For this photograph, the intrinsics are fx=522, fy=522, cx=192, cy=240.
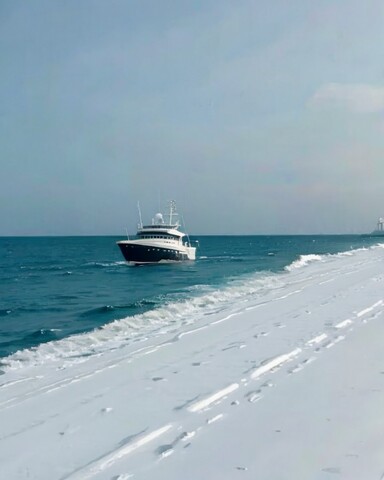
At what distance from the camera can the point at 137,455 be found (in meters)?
4.94

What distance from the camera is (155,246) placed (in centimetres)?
5162

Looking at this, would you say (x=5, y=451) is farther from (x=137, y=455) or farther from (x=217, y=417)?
(x=217, y=417)

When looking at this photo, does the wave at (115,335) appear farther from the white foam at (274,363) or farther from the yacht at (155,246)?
the yacht at (155,246)

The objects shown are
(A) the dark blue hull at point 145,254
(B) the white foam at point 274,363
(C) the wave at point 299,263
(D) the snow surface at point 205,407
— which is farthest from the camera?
(A) the dark blue hull at point 145,254

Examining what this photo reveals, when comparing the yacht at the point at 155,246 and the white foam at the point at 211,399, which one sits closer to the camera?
the white foam at the point at 211,399

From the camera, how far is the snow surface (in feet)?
15.5

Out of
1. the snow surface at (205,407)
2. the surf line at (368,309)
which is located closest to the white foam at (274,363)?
the snow surface at (205,407)

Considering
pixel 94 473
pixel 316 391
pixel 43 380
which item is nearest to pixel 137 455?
pixel 94 473

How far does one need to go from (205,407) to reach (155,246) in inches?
1793

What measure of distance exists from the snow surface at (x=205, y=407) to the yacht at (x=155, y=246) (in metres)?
39.5

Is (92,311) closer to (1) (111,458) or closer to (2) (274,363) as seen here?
(2) (274,363)

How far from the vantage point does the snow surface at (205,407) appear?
4.71 metres

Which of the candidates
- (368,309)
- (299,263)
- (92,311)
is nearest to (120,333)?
(368,309)

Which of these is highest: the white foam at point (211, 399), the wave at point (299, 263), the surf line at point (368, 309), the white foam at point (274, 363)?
the white foam at point (211, 399)
